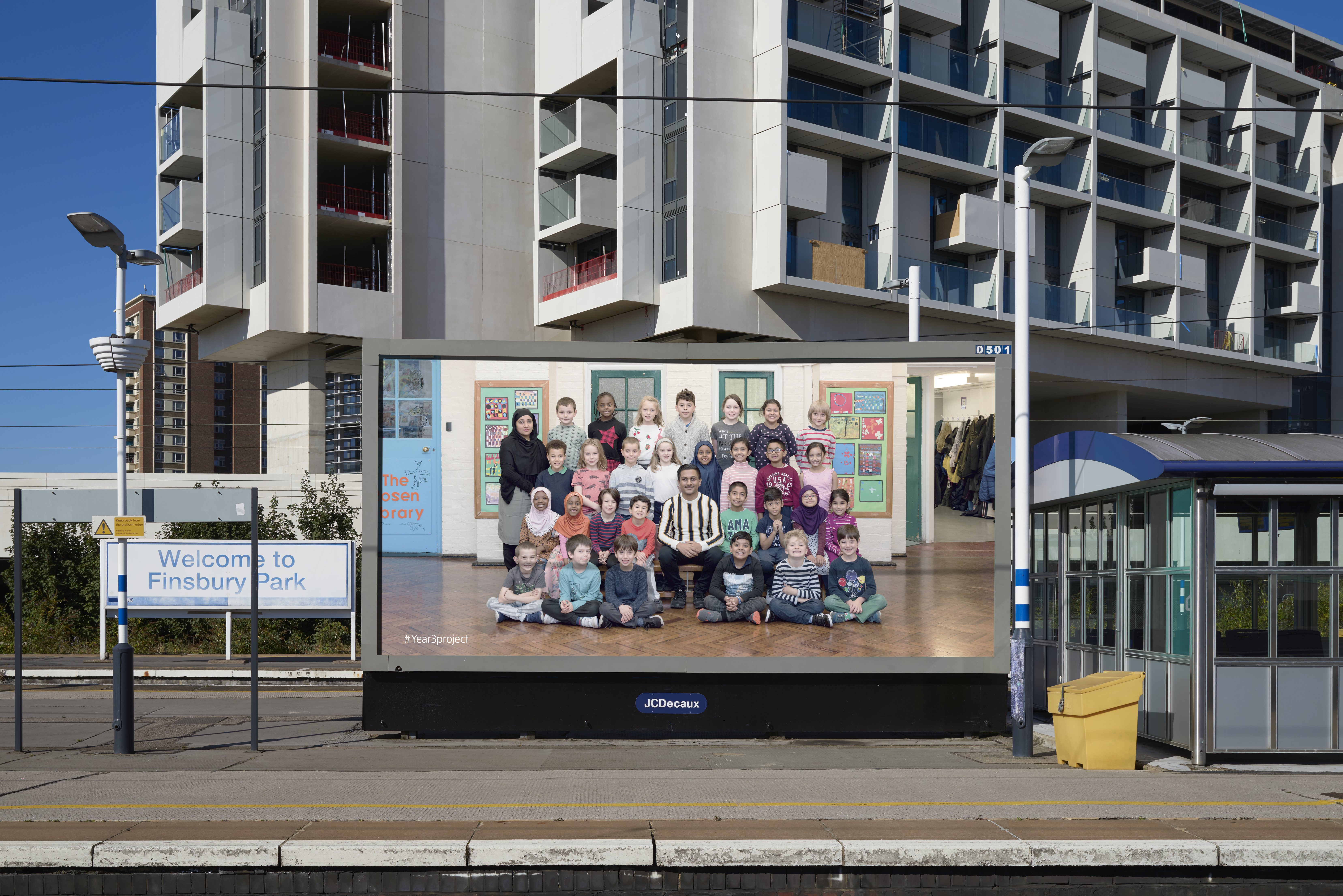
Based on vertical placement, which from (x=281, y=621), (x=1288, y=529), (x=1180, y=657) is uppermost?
(x=1288, y=529)

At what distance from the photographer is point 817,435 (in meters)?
12.0

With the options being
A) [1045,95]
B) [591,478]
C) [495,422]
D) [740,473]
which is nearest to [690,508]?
[740,473]

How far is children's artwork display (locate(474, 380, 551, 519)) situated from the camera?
1191cm

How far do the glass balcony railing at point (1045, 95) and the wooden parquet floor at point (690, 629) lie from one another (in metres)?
31.1

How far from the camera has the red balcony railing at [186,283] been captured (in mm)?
37469

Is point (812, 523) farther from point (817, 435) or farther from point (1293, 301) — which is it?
point (1293, 301)

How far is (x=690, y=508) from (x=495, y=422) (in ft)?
7.85

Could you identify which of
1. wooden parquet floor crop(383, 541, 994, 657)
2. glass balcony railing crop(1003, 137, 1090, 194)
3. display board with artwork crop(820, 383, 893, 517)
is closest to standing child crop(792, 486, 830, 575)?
display board with artwork crop(820, 383, 893, 517)

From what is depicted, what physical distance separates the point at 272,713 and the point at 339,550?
6.04 m

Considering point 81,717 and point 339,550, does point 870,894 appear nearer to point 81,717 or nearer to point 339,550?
point 81,717

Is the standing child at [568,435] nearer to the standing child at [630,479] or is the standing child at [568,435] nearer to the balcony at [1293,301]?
the standing child at [630,479]

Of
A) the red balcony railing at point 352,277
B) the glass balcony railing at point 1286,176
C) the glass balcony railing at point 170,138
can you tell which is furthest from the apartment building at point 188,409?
the glass balcony railing at point 1286,176

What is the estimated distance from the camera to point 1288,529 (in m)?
11.3

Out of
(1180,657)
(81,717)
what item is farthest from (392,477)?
(1180,657)
